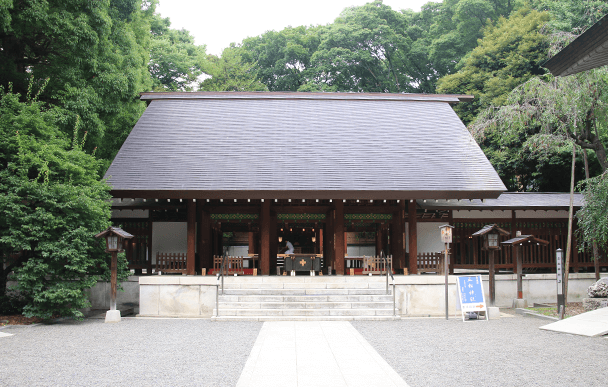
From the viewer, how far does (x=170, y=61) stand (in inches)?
1001

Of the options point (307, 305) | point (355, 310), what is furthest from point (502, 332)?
point (307, 305)

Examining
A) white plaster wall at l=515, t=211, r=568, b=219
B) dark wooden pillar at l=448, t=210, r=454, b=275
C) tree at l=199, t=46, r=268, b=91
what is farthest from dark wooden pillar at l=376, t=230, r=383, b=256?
tree at l=199, t=46, r=268, b=91

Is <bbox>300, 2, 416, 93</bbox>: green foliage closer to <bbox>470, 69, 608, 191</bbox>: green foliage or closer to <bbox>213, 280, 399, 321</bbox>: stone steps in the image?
<bbox>470, 69, 608, 191</bbox>: green foliage

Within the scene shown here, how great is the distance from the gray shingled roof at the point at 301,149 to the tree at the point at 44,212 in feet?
5.86

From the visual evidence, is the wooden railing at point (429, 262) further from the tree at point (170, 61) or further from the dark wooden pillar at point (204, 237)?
the tree at point (170, 61)

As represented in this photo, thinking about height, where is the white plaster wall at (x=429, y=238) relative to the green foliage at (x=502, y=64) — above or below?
below

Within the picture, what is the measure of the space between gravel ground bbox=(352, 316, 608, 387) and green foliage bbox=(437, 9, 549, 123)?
14.5 metres

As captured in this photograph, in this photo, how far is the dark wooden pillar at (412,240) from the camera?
13.3 meters

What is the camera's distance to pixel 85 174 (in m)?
11.0

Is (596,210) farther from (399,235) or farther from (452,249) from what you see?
(399,235)

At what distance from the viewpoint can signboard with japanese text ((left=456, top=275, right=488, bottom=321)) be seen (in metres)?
10.5

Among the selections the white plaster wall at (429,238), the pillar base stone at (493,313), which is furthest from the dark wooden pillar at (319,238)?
the pillar base stone at (493,313)

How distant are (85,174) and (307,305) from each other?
6.41 m

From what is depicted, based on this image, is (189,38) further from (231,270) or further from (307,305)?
(307,305)
